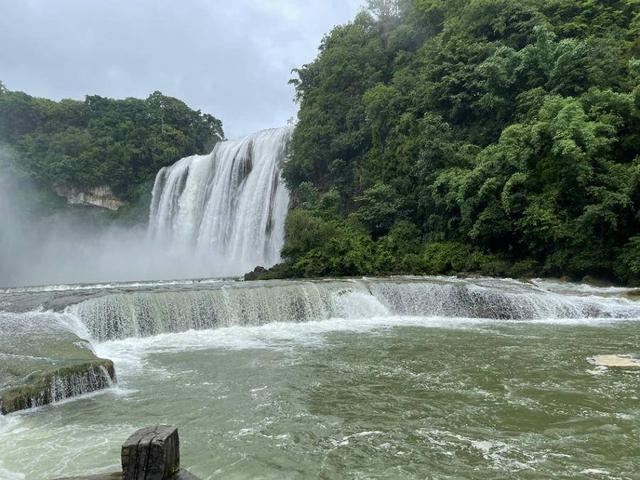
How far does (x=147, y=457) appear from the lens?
2369 mm

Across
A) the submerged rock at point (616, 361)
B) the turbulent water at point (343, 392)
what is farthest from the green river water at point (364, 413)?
the submerged rock at point (616, 361)

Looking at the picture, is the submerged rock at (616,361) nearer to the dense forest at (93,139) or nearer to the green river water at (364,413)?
the green river water at (364,413)

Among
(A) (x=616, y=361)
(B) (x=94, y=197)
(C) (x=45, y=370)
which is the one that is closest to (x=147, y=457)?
(C) (x=45, y=370)

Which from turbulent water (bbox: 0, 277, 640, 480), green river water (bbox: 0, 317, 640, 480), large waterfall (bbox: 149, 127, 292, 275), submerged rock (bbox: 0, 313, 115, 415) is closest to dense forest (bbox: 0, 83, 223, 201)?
large waterfall (bbox: 149, 127, 292, 275)

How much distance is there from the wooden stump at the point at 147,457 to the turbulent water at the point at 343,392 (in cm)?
193

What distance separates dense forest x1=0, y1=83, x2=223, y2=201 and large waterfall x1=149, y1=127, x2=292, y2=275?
8733mm

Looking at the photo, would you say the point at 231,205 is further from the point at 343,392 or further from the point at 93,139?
the point at 343,392

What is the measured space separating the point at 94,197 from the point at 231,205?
18.1 m

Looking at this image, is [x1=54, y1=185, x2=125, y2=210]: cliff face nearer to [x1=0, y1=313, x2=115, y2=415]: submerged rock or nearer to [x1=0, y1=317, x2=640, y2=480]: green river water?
[x1=0, y1=313, x2=115, y2=415]: submerged rock

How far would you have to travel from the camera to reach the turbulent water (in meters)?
4.33

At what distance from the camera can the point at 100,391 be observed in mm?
6801

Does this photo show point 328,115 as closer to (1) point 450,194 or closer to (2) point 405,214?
(2) point 405,214

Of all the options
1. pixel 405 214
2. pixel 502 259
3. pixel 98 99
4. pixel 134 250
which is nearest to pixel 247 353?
pixel 502 259

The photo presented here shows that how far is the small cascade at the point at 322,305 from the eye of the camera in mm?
11508
